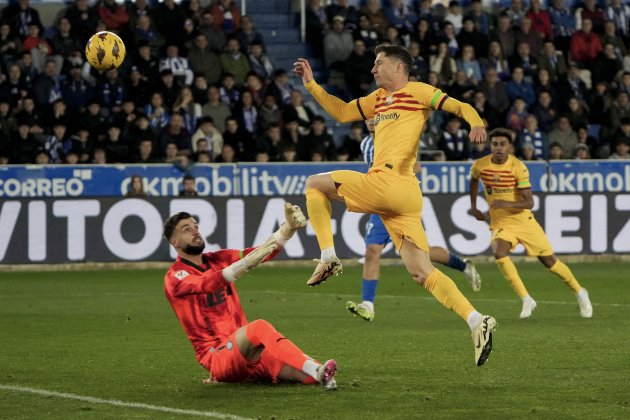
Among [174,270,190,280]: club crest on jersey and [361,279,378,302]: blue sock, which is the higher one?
[174,270,190,280]: club crest on jersey

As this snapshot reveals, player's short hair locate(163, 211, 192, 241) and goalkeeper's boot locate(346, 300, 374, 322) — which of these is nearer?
player's short hair locate(163, 211, 192, 241)

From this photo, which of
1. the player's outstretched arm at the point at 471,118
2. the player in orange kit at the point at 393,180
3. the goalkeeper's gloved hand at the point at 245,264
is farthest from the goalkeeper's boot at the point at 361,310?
the goalkeeper's gloved hand at the point at 245,264

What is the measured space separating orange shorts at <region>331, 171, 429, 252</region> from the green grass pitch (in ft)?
3.28

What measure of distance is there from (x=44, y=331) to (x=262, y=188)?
28.6 feet

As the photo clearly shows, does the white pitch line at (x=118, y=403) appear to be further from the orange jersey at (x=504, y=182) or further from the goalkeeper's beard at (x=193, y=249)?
the orange jersey at (x=504, y=182)

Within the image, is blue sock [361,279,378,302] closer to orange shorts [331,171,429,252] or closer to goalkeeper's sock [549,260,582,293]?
goalkeeper's sock [549,260,582,293]

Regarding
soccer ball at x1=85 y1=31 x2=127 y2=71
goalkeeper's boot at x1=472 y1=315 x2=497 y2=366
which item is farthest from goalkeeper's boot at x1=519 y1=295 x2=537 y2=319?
goalkeeper's boot at x1=472 y1=315 x2=497 y2=366

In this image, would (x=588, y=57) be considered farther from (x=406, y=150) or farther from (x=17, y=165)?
(x=406, y=150)

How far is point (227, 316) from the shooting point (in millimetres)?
8734

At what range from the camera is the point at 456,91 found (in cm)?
2400

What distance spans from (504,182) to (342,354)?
444cm

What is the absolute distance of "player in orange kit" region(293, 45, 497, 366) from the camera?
9156 mm

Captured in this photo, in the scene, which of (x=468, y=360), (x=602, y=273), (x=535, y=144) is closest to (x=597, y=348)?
(x=468, y=360)

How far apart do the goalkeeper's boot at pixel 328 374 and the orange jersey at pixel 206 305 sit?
81 cm
